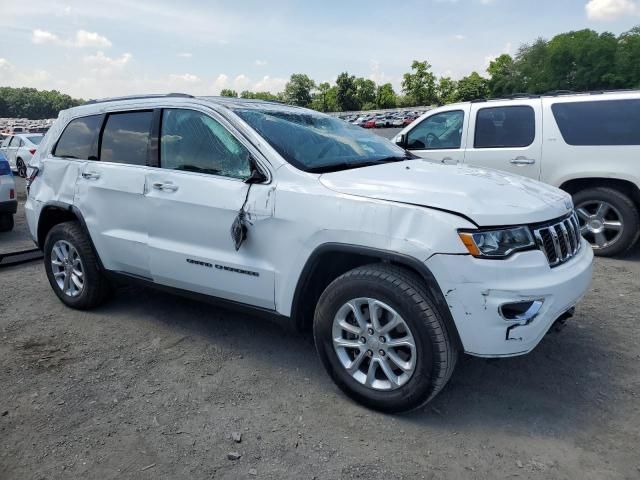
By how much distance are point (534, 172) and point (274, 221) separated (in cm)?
427

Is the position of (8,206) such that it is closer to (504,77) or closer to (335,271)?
(335,271)

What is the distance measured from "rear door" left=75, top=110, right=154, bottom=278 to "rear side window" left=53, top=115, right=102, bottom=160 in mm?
114

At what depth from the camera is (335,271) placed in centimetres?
318

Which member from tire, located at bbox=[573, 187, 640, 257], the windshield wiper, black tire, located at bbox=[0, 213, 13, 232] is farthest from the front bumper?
black tire, located at bbox=[0, 213, 13, 232]

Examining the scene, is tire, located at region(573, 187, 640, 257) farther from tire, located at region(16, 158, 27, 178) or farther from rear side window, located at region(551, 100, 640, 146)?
tire, located at region(16, 158, 27, 178)

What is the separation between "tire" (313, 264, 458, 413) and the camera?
2.61 m

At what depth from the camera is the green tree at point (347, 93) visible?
116250mm

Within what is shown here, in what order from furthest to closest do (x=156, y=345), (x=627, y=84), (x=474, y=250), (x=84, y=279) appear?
(x=627, y=84) < (x=84, y=279) < (x=156, y=345) < (x=474, y=250)

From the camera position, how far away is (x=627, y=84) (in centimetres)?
7562

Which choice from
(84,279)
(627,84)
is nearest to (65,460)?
(84,279)

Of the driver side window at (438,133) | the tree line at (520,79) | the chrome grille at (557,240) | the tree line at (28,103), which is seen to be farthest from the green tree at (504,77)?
the tree line at (28,103)

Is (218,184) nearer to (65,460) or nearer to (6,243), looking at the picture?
(65,460)

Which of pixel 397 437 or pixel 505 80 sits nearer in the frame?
pixel 397 437

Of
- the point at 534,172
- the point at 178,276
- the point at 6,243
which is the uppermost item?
the point at 534,172
